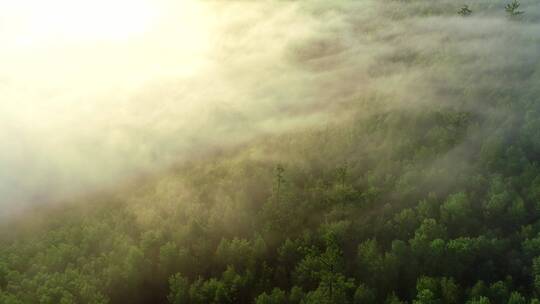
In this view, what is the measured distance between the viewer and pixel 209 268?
367 feet

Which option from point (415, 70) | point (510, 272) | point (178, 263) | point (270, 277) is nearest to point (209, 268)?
point (178, 263)

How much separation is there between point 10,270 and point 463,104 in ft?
411

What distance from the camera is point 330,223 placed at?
11631cm

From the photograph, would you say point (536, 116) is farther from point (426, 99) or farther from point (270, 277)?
point (270, 277)

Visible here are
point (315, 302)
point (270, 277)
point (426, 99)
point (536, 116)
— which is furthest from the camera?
point (426, 99)

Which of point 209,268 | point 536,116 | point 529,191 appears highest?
point 536,116

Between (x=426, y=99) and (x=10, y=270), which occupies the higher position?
(x=426, y=99)

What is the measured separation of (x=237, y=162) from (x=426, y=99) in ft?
206

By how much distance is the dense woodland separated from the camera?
99312 millimetres

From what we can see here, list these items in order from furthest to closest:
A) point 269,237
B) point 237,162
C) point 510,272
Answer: point 237,162
point 269,237
point 510,272

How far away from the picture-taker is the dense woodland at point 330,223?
9931cm

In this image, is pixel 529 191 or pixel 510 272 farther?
pixel 529 191

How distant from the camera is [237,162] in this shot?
14938cm

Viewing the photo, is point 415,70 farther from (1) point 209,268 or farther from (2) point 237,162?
(1) point 209,268
